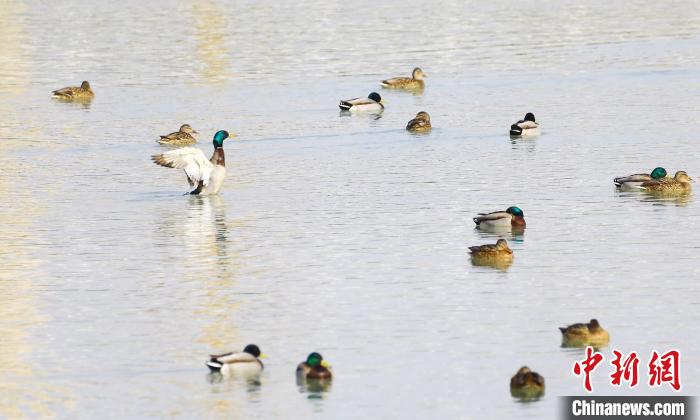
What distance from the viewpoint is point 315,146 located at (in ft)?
146

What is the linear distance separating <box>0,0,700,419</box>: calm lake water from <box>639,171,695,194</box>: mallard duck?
0.46 m

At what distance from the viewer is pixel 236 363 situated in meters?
22.1

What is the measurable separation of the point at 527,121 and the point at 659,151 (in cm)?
441

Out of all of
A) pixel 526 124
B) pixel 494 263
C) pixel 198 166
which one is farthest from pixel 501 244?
pixel 526 124

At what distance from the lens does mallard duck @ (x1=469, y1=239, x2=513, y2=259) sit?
28.9 m

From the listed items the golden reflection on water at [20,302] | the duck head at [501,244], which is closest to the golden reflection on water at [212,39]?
the golden reflection on water at [20,302]

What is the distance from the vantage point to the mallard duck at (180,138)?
44.3 m

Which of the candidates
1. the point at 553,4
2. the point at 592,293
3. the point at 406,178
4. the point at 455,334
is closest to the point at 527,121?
the point at 406,178

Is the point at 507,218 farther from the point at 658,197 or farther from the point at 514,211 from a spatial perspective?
the point at 658,197

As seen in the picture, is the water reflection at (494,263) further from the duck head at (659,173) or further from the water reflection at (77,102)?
the water reflection at (77,102)

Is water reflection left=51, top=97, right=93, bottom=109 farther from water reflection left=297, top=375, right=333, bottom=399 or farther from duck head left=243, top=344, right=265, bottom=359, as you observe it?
water reflection left=297, top=375, right=333, bottom=399

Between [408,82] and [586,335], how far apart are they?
34709 millimetres

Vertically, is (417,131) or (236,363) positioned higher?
(417,131)

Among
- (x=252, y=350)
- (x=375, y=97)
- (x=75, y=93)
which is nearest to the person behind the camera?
(x=252, y=350)
